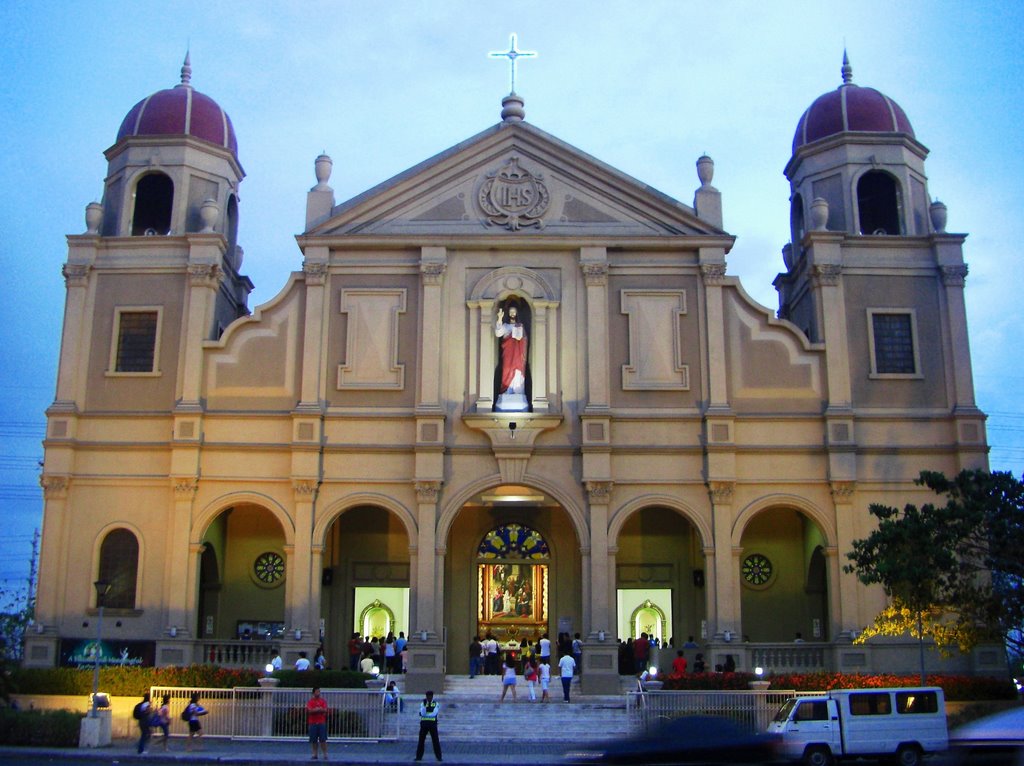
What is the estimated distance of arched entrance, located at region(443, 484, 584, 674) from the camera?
3469 cm

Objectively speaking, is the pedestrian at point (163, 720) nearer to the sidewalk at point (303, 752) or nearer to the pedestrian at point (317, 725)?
the sidewalk at point (303, 752)

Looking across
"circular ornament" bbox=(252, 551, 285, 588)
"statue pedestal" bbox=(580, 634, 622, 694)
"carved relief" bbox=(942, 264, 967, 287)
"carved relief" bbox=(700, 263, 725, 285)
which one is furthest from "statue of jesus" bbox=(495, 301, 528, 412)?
"carved relief" bbox=(942, 264, 967, 287)

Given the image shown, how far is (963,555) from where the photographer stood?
27844 millimetres

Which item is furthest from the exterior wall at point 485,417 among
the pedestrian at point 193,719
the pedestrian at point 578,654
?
the pedestrian at point 193,719

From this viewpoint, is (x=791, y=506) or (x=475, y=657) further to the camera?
(x=791, y=506)

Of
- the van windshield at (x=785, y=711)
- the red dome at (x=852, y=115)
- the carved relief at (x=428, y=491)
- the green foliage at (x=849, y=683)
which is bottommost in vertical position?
the van windshield at (x=785, y=711)

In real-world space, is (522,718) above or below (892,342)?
below

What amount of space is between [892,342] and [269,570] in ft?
65.2

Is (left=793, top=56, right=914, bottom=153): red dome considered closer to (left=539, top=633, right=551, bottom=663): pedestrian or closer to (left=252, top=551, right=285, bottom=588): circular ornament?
(left=539, top=633, right=551, bottom=663): pedestrian

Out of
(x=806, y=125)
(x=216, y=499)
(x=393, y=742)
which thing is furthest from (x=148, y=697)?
(x=806, y=125)

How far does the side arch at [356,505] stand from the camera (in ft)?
107

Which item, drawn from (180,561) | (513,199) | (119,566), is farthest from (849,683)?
(119,566)

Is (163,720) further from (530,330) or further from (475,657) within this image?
(530,330)

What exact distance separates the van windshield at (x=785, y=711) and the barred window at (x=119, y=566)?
18315 millimetres
